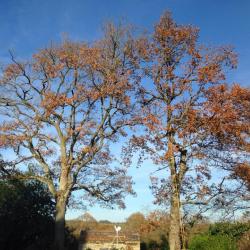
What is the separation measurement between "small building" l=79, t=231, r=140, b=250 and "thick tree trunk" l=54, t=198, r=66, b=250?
399 inches

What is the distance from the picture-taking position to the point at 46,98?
2712cm

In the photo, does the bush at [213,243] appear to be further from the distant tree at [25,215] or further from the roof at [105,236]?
the roof at [105,236]

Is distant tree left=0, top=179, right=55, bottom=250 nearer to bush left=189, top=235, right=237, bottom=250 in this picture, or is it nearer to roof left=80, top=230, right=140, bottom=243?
roof left=80, top=230, right=140, bottom=243

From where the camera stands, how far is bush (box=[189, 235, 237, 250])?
2077 centimetres

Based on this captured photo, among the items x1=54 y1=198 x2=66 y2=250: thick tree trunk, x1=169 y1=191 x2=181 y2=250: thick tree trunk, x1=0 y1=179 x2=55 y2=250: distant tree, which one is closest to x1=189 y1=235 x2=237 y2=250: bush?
x1=169 y1=191 x2=181 y2=250: thick tree trunk

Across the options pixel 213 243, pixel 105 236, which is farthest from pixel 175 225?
pixel 105 236

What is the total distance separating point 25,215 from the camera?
2819 cm

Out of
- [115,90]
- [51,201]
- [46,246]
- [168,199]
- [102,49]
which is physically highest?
[102,49]

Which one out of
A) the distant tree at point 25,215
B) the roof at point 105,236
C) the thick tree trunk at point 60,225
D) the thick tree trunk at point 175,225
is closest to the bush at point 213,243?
the thick tree trunk at point 175,225

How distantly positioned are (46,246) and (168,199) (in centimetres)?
1089

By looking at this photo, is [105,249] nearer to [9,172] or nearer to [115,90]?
[9,172]

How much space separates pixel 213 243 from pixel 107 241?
15.8 metres

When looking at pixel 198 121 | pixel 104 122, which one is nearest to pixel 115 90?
pixel 104 122

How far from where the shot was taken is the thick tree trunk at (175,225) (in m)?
20.4
